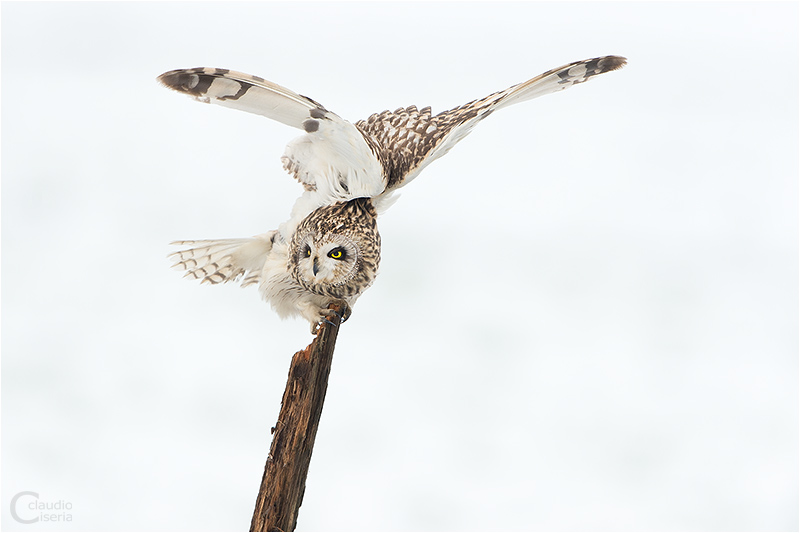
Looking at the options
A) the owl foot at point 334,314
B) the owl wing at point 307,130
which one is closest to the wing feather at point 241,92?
the owl wing at point 307,130

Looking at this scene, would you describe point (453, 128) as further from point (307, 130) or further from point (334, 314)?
Answer: point (334, 314)

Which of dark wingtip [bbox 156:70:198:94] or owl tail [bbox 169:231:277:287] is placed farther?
owl tail [bbox 169:231:277:287]

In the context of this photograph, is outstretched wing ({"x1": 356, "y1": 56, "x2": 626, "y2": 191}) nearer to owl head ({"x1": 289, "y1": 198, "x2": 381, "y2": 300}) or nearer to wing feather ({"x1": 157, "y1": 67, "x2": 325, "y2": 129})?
owl head ({"x1": 289, "y1": 198, "x2": 381, "y2": 300})

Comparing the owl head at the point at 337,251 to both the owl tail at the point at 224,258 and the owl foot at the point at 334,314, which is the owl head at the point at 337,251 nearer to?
the owl foot at the point at 334,314

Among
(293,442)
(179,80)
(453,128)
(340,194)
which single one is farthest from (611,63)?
(293,442)

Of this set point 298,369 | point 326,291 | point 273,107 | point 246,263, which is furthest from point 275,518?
point 273,107

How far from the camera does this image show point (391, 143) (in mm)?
1642

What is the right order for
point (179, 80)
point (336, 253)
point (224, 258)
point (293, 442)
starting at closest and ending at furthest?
1. point (179, 80)
2. point (293, 442)
3. point (336, 253)
4. point (224, 258)

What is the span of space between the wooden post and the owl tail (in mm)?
399

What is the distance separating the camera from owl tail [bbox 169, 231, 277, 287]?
5.60 feet

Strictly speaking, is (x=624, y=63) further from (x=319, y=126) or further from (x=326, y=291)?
(x=326, y=291)

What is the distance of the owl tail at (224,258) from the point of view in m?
1.71

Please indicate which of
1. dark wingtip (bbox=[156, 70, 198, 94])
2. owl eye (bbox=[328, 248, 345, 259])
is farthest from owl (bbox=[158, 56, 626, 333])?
dark wingtip (bbox=[156, 70, 198, 94])

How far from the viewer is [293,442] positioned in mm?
1354
